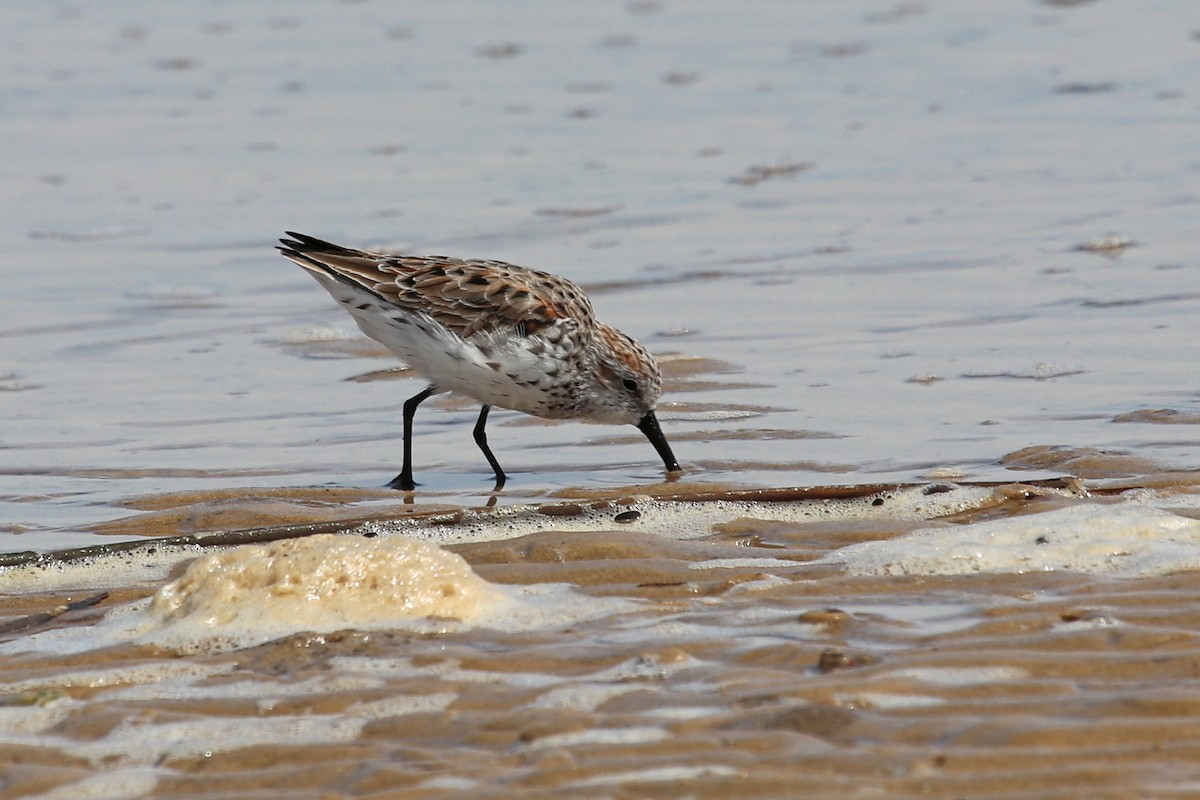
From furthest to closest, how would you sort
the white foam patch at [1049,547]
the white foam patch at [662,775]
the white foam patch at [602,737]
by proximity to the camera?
the white foam patch at [1049,547] → the white foam patch at [602,737] → the white foam patch at [662,775]

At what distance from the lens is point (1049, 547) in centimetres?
482

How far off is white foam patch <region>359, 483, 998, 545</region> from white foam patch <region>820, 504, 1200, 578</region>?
0.40 metres

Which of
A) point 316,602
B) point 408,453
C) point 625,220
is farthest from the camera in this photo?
point 625,220

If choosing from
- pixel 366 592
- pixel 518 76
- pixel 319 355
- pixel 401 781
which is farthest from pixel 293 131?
pixel 401 781

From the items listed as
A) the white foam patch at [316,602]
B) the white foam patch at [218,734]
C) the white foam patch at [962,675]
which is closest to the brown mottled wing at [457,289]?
the white foam patch at [316,602]

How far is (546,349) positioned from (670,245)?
12.3ft

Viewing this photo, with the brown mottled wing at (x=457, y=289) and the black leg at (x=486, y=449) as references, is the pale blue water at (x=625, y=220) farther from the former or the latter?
the brown mottled wing at (x=457, y=289)

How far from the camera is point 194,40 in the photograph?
1878 centimetres

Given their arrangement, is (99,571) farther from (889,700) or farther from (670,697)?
(889,700)

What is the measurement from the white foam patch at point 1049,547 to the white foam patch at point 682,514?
1.30ft

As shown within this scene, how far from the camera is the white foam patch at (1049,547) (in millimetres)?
4652

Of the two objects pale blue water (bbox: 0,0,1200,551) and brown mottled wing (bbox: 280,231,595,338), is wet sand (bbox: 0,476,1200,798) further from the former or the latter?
brown mottled wing (bbox: 280,231,595,338)

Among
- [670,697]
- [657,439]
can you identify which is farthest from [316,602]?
[657,439]

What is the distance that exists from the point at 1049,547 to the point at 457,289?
3.22m
